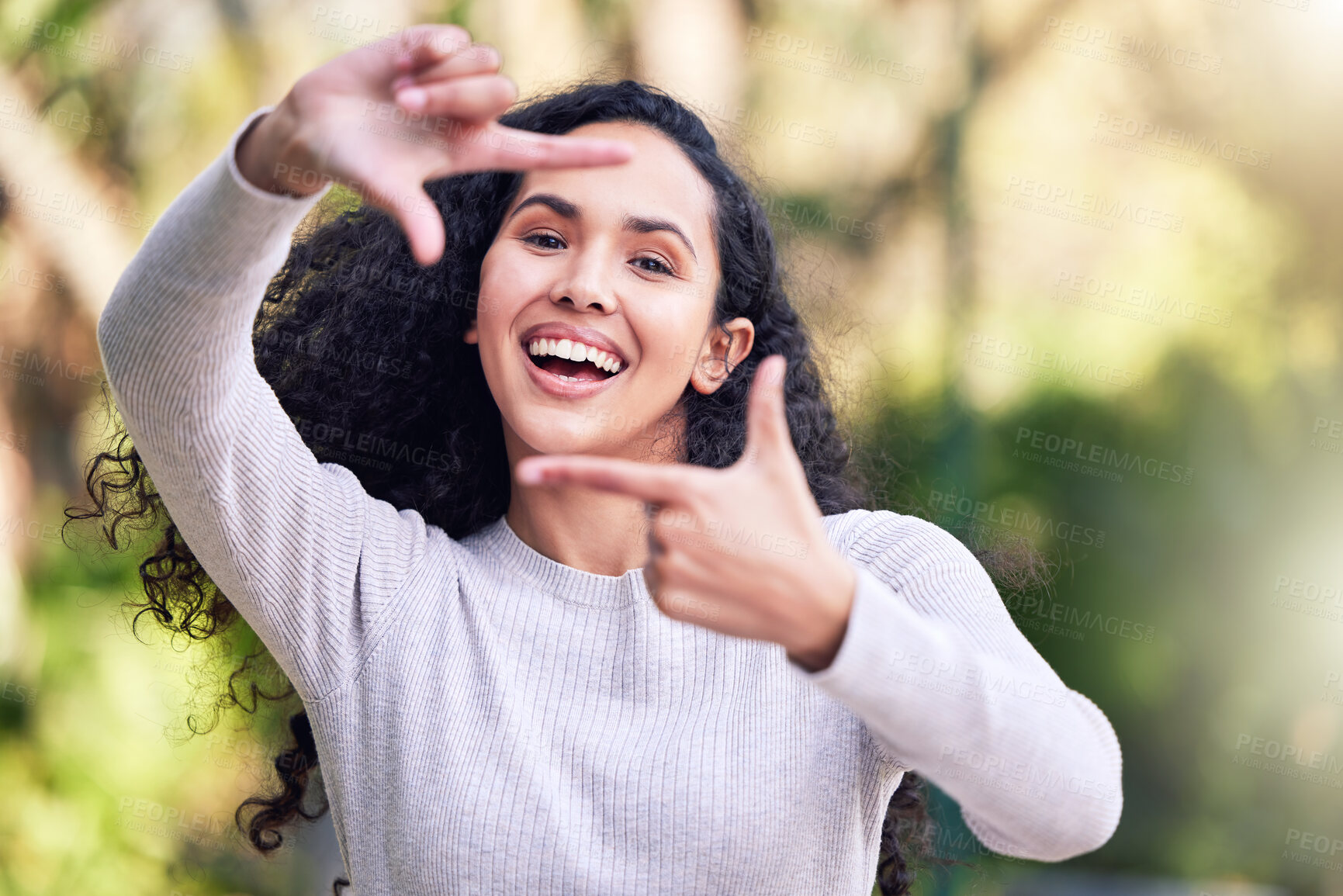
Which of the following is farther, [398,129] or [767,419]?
[398,129]

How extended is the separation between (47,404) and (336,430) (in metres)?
2.28

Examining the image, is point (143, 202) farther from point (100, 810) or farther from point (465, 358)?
point (465, 358)

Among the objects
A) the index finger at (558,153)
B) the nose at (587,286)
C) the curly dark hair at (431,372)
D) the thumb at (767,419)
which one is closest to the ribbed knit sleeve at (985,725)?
the thumb at (767,419)

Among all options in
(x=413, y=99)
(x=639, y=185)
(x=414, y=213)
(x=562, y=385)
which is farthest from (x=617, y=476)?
(x=639, y=185)

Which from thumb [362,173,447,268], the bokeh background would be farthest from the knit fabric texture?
the bokeh background

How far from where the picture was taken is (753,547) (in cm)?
98

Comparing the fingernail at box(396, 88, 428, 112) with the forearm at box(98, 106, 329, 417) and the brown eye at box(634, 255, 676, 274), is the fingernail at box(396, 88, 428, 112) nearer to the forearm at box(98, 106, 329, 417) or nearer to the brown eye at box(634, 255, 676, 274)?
the forearm at box(98, 106, 329, 417)

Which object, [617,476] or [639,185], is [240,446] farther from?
[639,185]

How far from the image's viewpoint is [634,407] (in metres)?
1.51

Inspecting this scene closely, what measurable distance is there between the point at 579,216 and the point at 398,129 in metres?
0.44

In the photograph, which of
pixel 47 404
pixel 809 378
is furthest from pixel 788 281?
pixel 47 404

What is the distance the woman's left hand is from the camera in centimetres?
97

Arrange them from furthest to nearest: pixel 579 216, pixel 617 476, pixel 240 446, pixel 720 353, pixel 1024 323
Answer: pixel 1024 323 < pixel 720 353 < pixel 579 216 < pixel 240 446 < pixel 617 476

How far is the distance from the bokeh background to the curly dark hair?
59.7 inches
